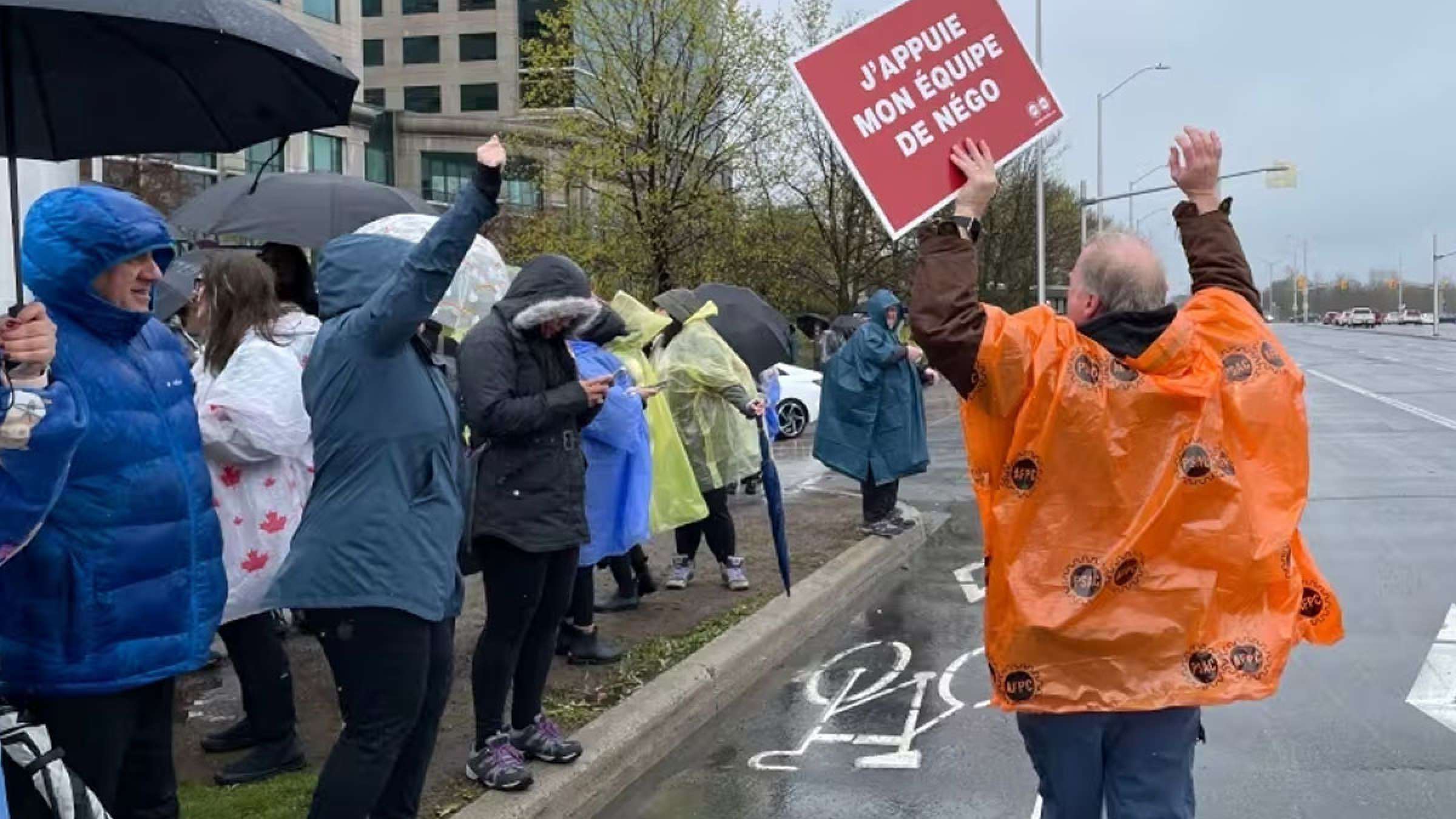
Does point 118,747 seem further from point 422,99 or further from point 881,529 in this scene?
point 422,99

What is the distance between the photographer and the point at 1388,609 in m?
7.04

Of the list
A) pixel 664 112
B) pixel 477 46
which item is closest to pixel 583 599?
pixel 664 112

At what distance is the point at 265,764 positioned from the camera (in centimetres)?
438

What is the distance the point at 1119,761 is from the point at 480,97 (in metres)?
77.2

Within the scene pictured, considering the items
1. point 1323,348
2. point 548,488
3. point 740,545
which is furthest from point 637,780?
point 1323,348

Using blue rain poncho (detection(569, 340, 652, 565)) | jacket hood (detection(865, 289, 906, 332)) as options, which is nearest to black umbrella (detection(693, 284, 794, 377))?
jacket hood (detection(865, 289, 906, 332))

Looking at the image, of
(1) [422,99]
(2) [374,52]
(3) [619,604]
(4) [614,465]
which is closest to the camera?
(4) [614,465]

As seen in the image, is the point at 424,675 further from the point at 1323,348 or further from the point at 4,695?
the point at 1323,348

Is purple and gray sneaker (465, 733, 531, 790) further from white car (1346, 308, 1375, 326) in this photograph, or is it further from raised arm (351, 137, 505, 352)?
white car (1346, 308, 1375, 326)

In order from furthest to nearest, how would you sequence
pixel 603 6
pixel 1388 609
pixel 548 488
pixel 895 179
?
1. pixel 603 6
2. pixel 1388 609
3. pixel 548 488
4. pixel 895 179

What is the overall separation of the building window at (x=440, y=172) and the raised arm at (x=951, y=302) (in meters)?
64.6

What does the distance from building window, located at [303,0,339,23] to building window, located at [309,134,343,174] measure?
15.1ft

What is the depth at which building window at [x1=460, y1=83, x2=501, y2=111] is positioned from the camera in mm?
75250

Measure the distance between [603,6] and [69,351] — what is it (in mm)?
21373
